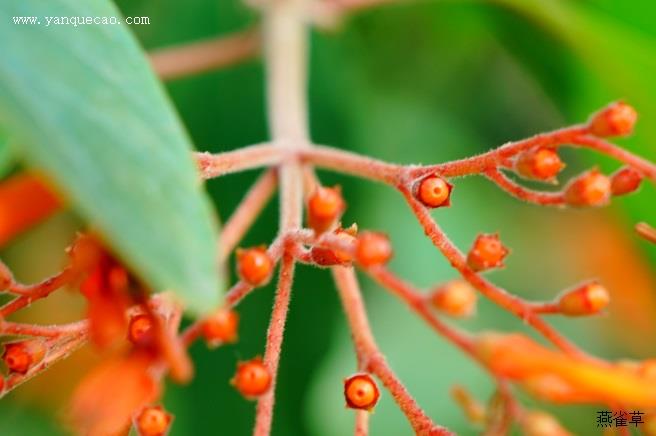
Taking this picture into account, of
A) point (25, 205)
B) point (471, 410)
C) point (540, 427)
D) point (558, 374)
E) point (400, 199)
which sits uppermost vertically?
point (25, 205)

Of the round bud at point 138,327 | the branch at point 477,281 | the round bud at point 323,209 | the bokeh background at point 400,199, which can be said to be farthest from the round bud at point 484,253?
the bokeh background at point 400,199

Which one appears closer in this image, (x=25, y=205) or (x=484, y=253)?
(x=25, y=205)

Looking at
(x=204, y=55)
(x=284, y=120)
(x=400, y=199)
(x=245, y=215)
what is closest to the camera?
(x=245, y=215)

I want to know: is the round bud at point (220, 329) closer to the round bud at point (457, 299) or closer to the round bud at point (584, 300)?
the round bud at point (457, 299)

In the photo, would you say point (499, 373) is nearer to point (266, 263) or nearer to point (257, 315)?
point (266, 263)

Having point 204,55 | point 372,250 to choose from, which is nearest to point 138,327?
point 372,250

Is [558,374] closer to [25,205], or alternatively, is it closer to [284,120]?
[25,205]

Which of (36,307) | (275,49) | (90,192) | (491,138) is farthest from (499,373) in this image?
(491,138)

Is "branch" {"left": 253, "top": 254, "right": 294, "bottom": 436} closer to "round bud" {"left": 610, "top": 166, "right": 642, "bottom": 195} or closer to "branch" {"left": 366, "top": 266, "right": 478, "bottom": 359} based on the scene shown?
"branch" {"left": 366, "top": 266, "right": 478, "bottom": 359}
